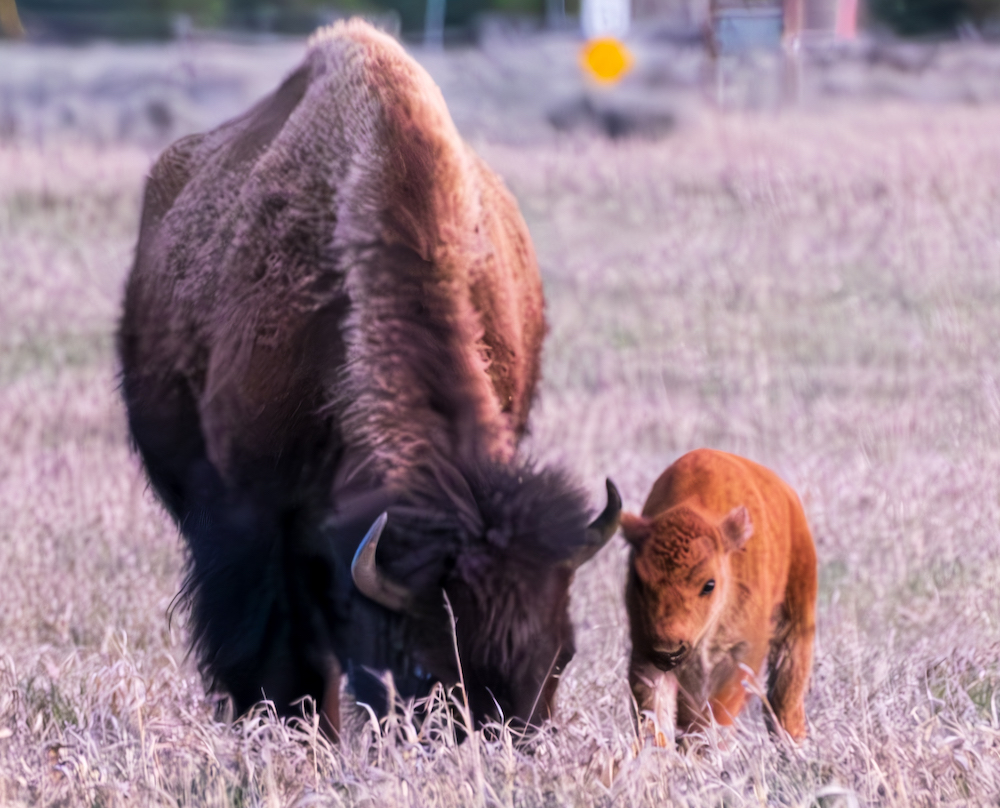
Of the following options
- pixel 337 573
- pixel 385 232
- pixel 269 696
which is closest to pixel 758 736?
pixel 337 573

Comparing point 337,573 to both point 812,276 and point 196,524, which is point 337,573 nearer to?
point 196,524

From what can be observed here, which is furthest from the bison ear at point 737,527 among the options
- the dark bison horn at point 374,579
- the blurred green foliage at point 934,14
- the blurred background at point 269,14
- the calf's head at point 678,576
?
the blurred background at point 269,14

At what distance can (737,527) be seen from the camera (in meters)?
2.50

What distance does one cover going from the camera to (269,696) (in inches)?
128

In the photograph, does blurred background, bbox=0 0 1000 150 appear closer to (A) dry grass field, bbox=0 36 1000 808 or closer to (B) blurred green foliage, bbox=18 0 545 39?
(A) dry grass field, bbox=0 36 1000 808

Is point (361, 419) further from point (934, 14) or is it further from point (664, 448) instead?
point (934, 14)

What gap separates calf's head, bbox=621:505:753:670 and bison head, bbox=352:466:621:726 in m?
0.19

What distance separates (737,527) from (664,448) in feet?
13.9

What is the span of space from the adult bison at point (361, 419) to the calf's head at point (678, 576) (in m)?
0.22

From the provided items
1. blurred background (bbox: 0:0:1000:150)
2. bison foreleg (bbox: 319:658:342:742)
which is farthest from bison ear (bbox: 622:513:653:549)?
blurred background (bbox: 0:0:1000:150)

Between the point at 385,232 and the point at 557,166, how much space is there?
1095 centimetres

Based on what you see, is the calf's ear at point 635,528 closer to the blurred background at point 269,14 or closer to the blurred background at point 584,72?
the blurred background at point 584,72

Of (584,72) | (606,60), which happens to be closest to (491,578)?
(584,72)

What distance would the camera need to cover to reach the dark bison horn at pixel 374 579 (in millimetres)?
2641
